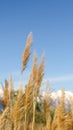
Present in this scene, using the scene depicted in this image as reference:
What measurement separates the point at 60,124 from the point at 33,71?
0.84 m

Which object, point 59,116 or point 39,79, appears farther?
point 39,79

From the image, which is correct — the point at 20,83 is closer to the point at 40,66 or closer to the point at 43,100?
the point at 40,66

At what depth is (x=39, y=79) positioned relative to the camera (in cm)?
487

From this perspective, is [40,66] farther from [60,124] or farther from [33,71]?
[60,124]

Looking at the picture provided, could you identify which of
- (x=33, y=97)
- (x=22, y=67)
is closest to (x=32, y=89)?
(x=33, y=97)

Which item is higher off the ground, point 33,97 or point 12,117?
point 33,97

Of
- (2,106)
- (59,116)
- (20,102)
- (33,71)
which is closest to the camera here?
(20,102)

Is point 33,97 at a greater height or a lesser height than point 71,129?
greater

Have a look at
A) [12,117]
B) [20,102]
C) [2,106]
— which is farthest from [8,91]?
[20,102]

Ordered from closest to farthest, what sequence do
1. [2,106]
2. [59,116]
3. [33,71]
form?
[59,116] < [33,71] < [2,106]

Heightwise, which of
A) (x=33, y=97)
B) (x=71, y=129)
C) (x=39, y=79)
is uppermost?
(x=39, y=79)

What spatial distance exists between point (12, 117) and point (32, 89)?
1.47 feet

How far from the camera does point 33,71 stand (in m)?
4.77

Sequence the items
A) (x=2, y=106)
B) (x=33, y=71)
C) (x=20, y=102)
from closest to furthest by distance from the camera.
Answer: (x=20, y=102), (x=33, y=71), (x=2, y=106)
